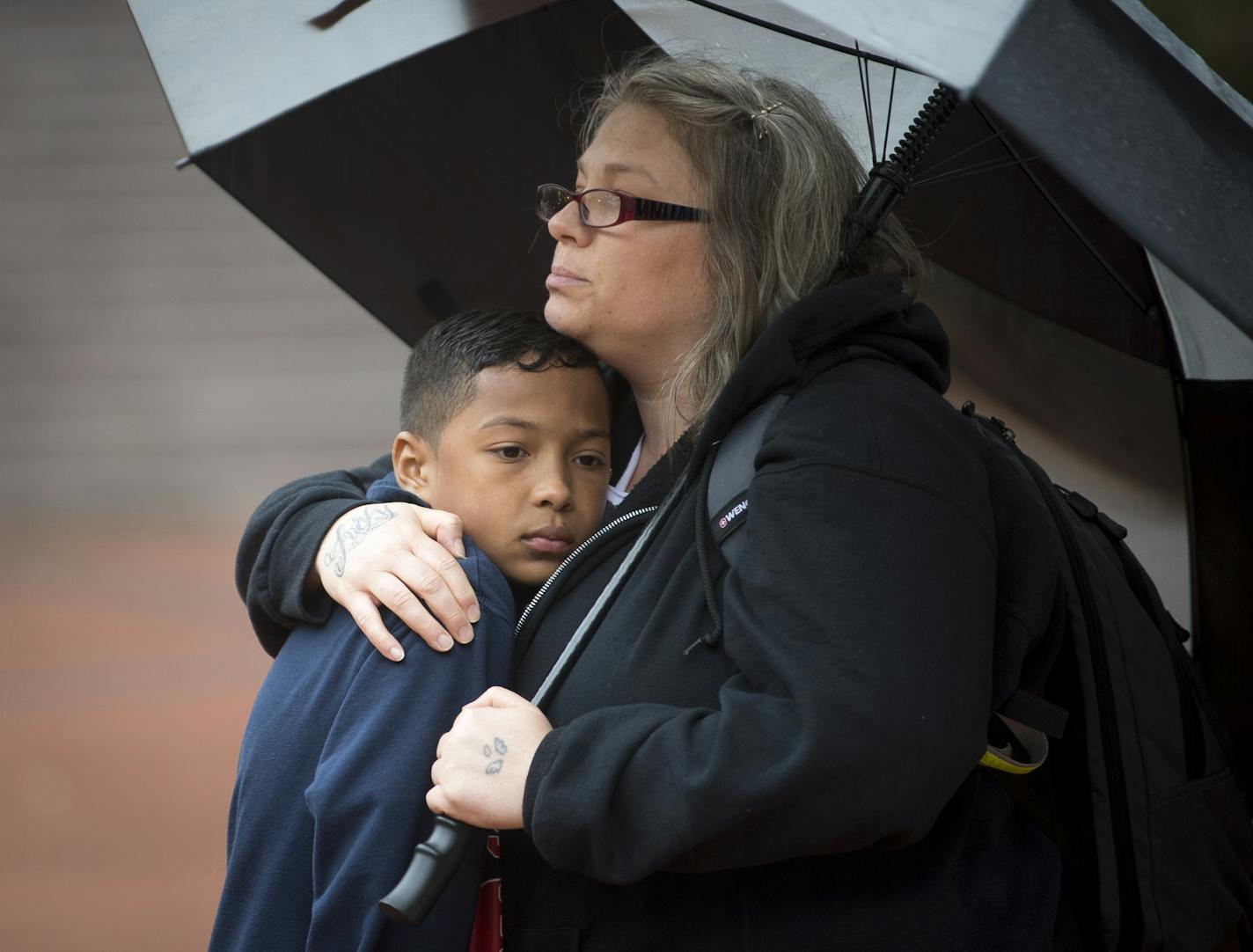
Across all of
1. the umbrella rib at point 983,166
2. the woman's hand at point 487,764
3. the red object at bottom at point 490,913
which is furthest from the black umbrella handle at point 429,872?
the umbrella rib at point 983,166

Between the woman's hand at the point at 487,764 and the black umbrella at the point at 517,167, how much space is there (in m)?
0.92

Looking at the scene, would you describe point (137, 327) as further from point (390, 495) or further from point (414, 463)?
point (390, 495)

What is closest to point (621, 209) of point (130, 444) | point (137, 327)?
point (130, 444)

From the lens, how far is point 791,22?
7.52 ft

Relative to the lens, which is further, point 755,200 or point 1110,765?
point 755,200

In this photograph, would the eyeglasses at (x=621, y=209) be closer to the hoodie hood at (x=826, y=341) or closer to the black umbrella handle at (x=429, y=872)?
the hoodie hood at (x=826, y=341)

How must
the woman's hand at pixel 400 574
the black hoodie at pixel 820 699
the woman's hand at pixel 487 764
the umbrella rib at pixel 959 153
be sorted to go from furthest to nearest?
the umbrella rib at pixel 959 153
the woman's hand at pixel 400 574
the woman's hand at pixel 487 764
the black hoodie at pixel 820 699

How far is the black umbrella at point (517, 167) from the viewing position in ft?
7.21

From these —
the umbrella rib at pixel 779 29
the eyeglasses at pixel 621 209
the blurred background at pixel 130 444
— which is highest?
the umbrella rib at pixel 779 29

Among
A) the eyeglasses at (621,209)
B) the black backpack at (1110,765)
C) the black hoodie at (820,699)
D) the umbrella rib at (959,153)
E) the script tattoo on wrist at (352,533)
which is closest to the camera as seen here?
the black hoodie at (820,699)

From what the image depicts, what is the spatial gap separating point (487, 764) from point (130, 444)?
5151mm

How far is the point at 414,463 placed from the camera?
86.7 inches

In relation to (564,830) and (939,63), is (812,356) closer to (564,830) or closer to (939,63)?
(939,63)

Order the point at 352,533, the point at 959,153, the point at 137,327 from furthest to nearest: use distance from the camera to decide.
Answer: the point at 137,327 < the point at 959,153 < the point at 352,533
